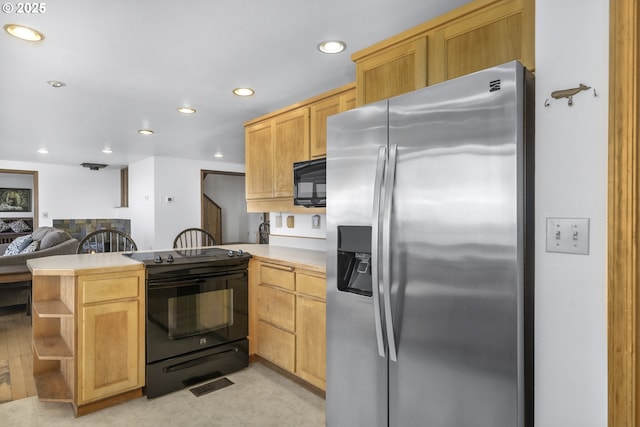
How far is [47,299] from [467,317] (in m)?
2.77

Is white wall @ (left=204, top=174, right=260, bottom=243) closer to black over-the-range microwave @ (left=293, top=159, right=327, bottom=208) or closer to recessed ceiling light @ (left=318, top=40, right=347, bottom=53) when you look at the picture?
black over-the-range microwave @ (left=293, top=159, right=327, bottom=208)

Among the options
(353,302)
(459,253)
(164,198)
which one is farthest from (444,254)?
(164,198)

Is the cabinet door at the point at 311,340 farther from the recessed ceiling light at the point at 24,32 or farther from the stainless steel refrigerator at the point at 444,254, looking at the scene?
the recessed ceiling light at the point at 24,32

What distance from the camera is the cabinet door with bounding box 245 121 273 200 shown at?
336cm

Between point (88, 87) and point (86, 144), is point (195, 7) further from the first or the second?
point (86, 144)

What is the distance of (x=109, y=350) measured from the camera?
239 cm

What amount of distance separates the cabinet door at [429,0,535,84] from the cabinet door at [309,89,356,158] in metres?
0.91

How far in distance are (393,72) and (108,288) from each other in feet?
7.08

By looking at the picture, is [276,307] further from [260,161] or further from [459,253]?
[459,253]

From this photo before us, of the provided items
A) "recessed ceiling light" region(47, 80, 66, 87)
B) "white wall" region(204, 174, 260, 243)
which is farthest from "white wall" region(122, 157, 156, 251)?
"recessed ceiling light" region(47, 80, 66, 87)

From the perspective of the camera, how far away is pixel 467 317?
4.22 ft

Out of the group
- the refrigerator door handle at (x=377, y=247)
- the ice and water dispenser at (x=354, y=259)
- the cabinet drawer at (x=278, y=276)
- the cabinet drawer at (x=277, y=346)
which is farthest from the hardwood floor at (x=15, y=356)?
the refrigerator door handle at (x=377, y=247)

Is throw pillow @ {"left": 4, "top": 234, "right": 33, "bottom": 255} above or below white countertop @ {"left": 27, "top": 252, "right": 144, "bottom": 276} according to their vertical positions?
below

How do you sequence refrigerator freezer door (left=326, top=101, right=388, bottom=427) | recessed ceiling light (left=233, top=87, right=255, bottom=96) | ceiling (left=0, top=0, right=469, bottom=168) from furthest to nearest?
1. recessed ceiling light (left=233, top=87, right=255, bottom=96)
2. ceiling (left=0, top=0, right=469, bottom=168)
3. refrigerator freezer door (left=326, top=101, right=388, bottom=427)
